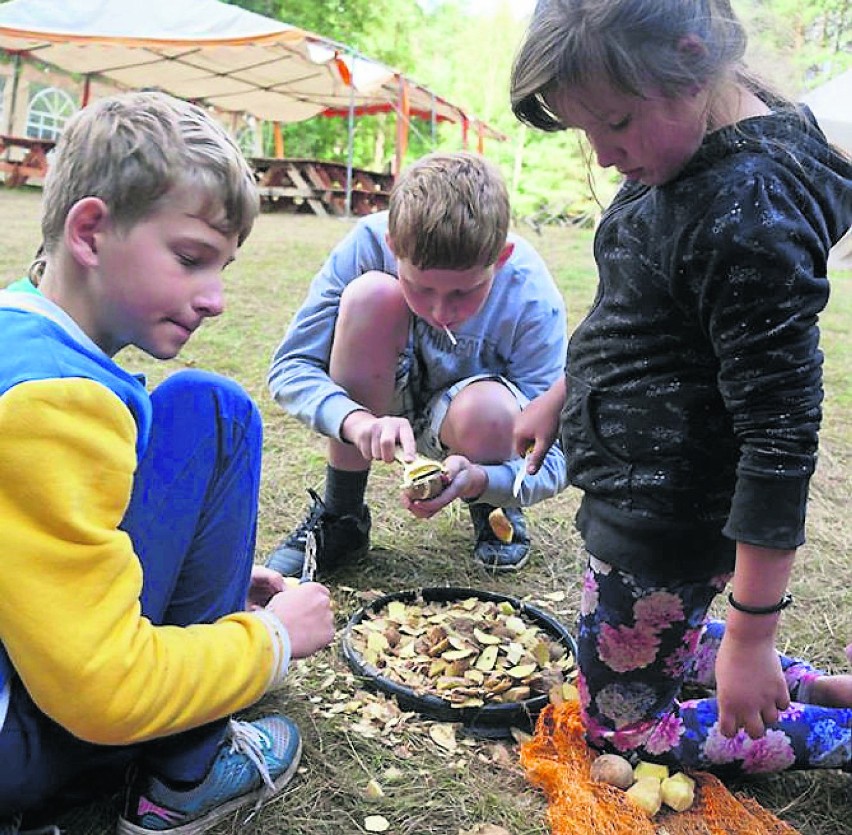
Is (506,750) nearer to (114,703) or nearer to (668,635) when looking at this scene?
(668,635)

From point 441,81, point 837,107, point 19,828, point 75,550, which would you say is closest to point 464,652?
point 19,828

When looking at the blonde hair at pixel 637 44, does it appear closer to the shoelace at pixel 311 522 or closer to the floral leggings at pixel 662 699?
the floral leggings at pixel 662 699

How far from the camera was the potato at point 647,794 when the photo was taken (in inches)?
52.6

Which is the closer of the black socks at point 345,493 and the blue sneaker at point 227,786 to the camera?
the blue sneaker at point 227,786

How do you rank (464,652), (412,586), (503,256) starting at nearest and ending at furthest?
1. (464,652)
2. (503,256)
3. (412,586)

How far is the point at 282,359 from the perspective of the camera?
2.04 metres

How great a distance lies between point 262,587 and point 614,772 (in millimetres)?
579

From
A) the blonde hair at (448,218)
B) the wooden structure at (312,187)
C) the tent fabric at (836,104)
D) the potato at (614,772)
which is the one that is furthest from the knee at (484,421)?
the wooden structure at (312,187)

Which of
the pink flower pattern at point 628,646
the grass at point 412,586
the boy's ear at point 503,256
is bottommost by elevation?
the grass at point 412,586

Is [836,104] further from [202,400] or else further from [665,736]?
[202,400]

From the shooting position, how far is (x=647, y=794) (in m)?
1.35

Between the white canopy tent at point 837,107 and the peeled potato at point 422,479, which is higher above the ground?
the white canopy tent at point 837,107

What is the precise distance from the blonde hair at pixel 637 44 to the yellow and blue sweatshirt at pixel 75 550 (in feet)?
2.03

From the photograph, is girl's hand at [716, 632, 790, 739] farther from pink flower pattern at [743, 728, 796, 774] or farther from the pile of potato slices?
the pile of potato slices
